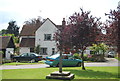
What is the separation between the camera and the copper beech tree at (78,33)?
1730 centimetres

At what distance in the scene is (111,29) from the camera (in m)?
14.8

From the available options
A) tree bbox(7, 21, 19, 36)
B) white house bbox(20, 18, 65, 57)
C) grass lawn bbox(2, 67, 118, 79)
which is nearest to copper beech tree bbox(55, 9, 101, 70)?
grass lawn bbox(2, 67, 118, 79)

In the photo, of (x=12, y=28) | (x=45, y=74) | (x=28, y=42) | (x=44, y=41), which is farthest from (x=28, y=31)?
(x=12, y=28)

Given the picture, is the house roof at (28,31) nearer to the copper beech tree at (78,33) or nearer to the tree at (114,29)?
the copper beech tree at (78,33)

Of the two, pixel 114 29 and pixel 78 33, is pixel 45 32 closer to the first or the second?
pixel 78 33

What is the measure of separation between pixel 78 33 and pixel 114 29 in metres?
3.53

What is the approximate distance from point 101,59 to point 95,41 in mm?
20228

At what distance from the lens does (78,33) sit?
1731cm

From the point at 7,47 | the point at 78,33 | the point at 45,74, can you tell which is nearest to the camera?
the point at 45,74

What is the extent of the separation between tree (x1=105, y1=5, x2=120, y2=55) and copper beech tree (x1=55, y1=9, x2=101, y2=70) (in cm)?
253

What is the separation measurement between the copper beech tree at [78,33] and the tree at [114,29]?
2.53 metres

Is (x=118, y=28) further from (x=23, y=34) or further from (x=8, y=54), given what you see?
(x=23, y=34)

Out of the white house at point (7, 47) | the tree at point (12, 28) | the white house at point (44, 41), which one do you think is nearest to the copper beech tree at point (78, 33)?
the white house at point (7, 47)

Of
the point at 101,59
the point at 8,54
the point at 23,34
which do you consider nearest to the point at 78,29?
the point at 101,59
